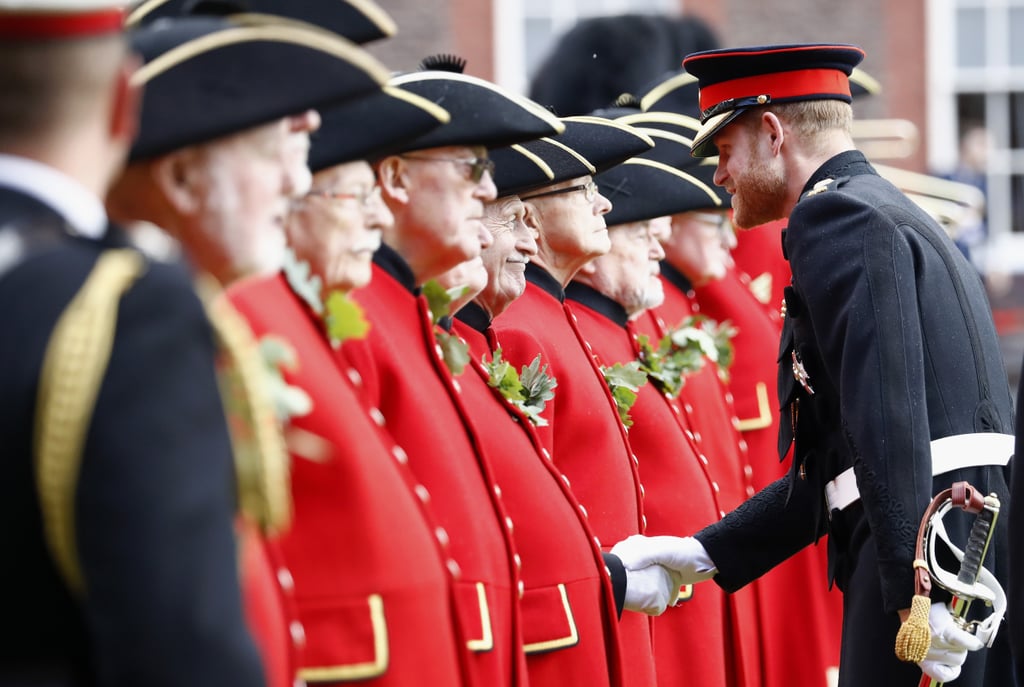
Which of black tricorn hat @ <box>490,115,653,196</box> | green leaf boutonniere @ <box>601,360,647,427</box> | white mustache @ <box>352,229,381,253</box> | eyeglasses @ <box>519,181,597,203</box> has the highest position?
white mustache @ <box>352,229,381,253</box>

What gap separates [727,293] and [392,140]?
3.84 metres

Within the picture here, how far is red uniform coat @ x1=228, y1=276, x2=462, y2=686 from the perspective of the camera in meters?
2.67

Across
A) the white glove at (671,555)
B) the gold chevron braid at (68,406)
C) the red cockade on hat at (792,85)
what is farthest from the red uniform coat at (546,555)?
the gold chevron braid at (68,406)

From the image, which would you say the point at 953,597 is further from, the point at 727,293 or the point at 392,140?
the point at 727,293

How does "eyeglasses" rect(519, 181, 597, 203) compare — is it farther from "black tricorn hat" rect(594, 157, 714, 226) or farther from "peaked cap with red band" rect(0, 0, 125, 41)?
"peaked cap with red band" rect(0, 0, 125, 41)

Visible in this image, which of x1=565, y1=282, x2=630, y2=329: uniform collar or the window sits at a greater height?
x1=565, y1=282, x2=630, y2=329: uniform collar

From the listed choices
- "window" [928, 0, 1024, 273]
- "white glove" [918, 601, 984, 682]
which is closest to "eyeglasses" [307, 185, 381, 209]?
"white glove" [918, 601, 984, 682]

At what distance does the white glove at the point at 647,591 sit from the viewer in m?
4.39

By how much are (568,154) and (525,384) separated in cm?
76

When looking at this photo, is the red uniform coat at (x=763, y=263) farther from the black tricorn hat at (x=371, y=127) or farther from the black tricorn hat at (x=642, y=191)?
the black tricorn hat at (x=371, y=127)

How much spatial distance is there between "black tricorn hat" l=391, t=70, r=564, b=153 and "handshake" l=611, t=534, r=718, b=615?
1191 millimetres

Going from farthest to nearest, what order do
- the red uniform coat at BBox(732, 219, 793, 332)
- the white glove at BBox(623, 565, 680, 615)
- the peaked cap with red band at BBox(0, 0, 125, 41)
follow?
1. the red uniform coat at BBox(732, 219, 793, 332)
2. the white glove at BBox(623, 565, 680, 615)
3. the peaked cap with red band at BBox(0, 0, 125, 41)

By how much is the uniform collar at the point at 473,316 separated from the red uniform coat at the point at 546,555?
11.2 inches

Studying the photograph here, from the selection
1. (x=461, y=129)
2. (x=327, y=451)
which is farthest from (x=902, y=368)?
(x=327, y=451)
